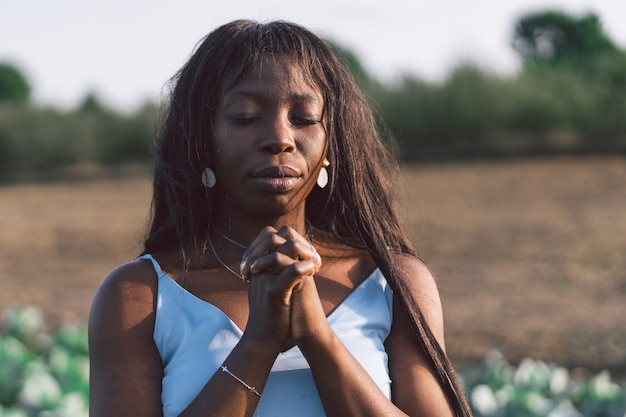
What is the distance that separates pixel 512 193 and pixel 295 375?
36.2ft

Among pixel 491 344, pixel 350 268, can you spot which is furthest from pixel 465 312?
pixel 350 268

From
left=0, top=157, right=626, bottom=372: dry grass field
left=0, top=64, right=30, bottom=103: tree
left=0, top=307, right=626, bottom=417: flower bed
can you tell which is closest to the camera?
left=0, top=307, right=626, bottom=417: flower bed

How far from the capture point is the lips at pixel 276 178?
1453 millimetres

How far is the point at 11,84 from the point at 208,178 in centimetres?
4686

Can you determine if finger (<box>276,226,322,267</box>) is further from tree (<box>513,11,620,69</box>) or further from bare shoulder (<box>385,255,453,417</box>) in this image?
tree (<box>513,11,620,69</box>)

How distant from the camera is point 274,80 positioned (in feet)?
4.86

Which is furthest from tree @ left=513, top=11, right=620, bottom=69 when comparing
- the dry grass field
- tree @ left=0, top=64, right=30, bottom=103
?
tree @ left=0, top=64, right=30, bottom=103

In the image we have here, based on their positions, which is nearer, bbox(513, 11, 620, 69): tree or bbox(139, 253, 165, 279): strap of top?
bbox(139, 253, 165, 279): strap of top

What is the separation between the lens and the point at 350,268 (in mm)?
1632

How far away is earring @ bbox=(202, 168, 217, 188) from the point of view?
1559 millimetres

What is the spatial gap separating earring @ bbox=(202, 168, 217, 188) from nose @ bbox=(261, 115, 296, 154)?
146mm

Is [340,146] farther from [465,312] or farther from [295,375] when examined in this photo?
[465,312]

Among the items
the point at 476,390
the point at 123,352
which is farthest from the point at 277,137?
the point at 476,390

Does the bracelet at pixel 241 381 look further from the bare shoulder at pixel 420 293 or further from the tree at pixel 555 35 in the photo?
the tree at pixel 555 35
